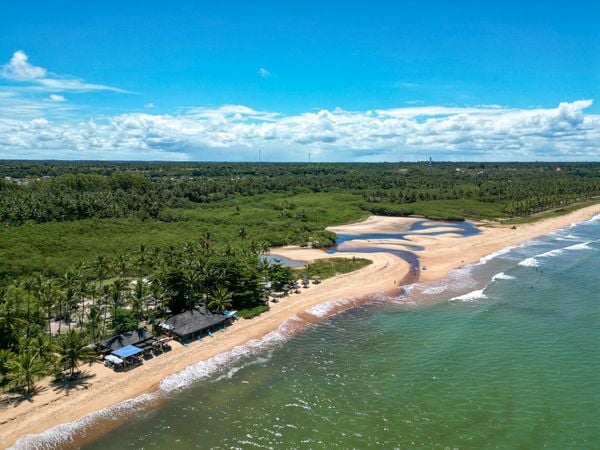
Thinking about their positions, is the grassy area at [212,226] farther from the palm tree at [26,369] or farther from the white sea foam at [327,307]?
the white sea foam at [327,307]

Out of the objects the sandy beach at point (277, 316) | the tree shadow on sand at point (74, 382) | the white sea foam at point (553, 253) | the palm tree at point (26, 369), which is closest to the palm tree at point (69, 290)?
the sandy beach at point (277, 316)

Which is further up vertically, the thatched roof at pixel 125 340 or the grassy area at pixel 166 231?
the grassy area at pixel 166 231

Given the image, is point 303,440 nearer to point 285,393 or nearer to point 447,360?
point 285,393

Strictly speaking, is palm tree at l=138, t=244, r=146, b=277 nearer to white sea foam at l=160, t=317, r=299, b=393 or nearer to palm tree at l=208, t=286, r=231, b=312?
palm tree at l=208, t=286, r=231, b=312

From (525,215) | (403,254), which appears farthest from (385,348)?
(525,215)

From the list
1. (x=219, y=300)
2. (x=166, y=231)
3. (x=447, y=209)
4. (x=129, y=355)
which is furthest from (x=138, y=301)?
(x=447, y=209)

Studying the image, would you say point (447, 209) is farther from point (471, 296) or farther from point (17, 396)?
point (17, 396)
